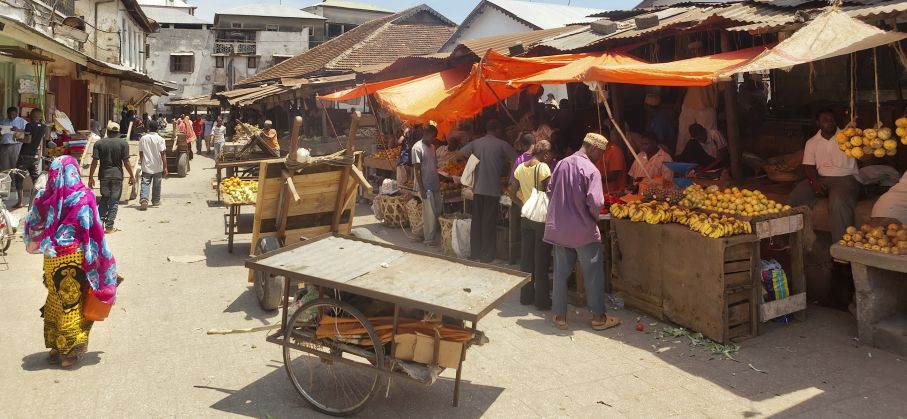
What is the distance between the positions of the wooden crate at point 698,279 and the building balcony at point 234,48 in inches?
2160

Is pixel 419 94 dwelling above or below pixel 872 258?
above

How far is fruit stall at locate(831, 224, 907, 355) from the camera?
224 inches

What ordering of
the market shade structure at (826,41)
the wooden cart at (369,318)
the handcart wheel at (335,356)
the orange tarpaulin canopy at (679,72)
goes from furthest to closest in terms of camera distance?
1. the orange tarpaulin canopy at (679,72)
2. the market shade structure at (826,41)
3. the handcart wheel at (335,356)
4. the wooden cart at (369,318)

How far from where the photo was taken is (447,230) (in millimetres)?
9883

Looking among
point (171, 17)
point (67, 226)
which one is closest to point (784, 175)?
point (67, 226)

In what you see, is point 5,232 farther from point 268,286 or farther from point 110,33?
point 110,33

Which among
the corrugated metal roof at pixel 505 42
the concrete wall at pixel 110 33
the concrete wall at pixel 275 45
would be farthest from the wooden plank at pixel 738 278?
the concrete wall at pixel 275 45

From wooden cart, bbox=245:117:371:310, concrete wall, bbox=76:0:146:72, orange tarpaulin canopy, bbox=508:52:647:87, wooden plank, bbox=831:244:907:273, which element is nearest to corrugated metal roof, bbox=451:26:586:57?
→ orange tarpaulin canopy, bbox=508:52:647:87

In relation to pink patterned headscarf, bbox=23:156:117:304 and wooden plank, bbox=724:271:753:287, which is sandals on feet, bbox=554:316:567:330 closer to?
wooden plank, bbox=724:271:753:287

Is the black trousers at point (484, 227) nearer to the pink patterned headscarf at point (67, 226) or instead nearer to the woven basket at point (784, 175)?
the woven basket at point (784, 175)

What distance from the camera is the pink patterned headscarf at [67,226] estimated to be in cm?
531

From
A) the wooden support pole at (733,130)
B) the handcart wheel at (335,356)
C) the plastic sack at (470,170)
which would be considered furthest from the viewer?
the plastic sack at (470,170)

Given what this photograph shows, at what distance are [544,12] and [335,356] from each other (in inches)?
809

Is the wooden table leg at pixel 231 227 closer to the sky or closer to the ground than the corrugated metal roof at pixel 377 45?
closer to the ground
